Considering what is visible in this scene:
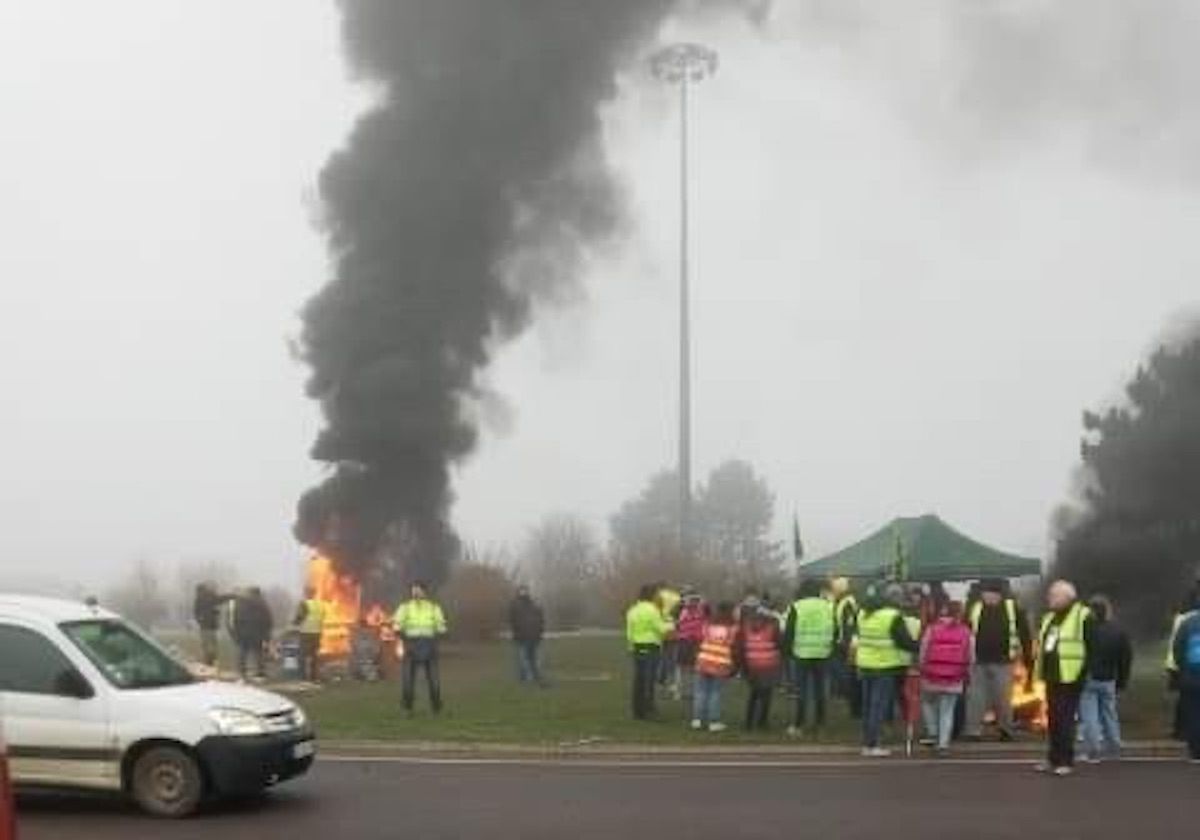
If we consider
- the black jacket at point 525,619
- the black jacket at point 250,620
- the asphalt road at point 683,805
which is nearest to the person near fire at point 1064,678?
the asphalt road at point 683,805

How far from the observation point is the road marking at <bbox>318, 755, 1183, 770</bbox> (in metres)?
13.9

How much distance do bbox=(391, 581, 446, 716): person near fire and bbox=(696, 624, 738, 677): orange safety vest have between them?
3548 mm

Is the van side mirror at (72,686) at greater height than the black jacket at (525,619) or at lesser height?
lesser

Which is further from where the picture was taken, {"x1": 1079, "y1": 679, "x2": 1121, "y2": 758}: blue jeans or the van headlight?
{"x1": 1079, "y1": 679, "x2": 1121, "y2": 758}: blue jeans

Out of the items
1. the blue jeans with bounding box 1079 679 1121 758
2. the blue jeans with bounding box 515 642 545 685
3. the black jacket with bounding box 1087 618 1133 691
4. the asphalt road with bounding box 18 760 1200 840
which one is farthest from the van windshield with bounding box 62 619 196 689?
the blue jeans with bounding box 515 642 545 685

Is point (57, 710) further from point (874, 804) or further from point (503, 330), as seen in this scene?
point (503, 330)

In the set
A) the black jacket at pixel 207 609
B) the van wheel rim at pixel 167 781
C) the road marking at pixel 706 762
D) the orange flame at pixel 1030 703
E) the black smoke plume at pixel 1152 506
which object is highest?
the black smoke plume at pixel 1152 506

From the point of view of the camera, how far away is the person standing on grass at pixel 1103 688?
14.0 metres

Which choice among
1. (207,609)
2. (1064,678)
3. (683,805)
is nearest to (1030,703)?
(1064,678)

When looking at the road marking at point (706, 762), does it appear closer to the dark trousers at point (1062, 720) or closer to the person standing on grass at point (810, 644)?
the dark trousers at point (1062, 720)

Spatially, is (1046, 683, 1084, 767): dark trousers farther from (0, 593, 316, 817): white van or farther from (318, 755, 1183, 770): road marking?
(0, 593, 316, 817): white van

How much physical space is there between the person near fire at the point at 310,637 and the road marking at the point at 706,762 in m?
9.56

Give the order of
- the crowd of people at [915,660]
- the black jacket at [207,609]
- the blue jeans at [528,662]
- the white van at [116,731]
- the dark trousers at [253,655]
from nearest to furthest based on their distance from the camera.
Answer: the white van at [116,731] < the crowd of people at [915,660] < the blue jeans at [528,662] < the dark trousers at [253,655] < the black jacket at [207,609]

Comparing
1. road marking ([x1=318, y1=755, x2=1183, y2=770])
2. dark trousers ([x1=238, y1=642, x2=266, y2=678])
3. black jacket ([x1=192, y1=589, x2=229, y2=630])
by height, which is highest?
black jacket ([x1=192, y1=589, x2=229, y2=630])
